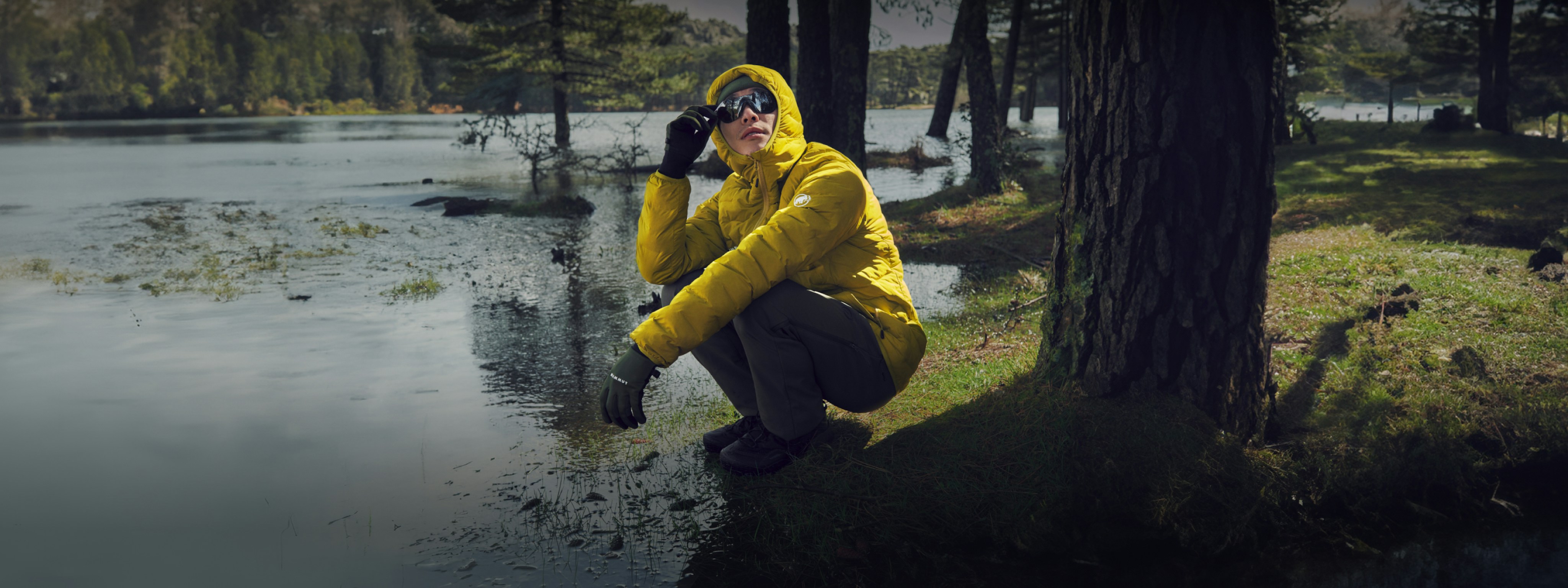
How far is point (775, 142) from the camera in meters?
2.96

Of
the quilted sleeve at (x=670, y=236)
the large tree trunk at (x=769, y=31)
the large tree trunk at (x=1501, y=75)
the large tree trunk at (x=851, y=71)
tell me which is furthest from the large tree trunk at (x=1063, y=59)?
the quilted sleeve at (x=670, y=236)

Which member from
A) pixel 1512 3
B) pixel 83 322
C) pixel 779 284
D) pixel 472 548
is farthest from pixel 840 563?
pixel 1512 3

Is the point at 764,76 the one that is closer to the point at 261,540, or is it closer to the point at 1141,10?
the point at 1141,10

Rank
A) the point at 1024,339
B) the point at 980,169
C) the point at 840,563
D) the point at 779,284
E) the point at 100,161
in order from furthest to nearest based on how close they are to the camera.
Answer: the point at 100,161 → the point at 980,169 → the point at 1024,339 → the point at 779,284 → the point at 840,563

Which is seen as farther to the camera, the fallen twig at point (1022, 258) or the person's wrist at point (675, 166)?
the fallen twig at point (1022, 258)

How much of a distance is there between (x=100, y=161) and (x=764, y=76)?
89.4 ft

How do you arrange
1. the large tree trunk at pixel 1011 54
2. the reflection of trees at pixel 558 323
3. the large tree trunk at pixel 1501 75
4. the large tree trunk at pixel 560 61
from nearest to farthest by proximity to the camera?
the reflection of trees at pixel 558 323 → the large tree trunk at pixel 1501 75 → the large tree trunk at pixel 1011 54 → the large tree trunk at pixel 560 61

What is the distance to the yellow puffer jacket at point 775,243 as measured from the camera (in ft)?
8.80

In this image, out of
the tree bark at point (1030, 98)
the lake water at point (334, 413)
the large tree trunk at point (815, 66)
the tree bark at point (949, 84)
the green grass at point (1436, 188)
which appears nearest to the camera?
the lake water at point (334, 413)

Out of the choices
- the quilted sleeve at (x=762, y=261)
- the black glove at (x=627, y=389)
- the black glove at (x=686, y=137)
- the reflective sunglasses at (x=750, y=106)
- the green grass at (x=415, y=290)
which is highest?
the reflective sunglasses at (x=750, y=106)

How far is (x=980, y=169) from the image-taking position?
1195 cm

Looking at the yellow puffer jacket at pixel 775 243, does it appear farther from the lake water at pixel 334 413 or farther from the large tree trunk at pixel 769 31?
the large tree trunk at pixel 769 31

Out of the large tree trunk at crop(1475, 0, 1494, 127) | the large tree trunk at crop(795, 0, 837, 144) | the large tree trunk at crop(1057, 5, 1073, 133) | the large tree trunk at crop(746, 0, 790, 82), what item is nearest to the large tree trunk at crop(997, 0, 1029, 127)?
the large tree trunk at crop(1057, 5, 1073, 133)

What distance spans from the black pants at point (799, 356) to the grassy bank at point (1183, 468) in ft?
0.84
